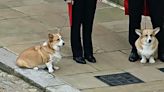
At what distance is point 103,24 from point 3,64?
2.64 m

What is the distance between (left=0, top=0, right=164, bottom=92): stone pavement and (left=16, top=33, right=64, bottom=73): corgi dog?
0.13m

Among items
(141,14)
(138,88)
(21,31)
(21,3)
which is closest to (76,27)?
(141,14)

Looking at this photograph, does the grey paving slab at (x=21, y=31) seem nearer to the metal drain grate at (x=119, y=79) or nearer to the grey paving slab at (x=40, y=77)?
the grey paving slab at (x=40, y=77)

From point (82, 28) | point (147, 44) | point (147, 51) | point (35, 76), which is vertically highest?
point (82, 28)

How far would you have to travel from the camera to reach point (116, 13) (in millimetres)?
10969

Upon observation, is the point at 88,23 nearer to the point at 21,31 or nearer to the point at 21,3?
the point at 21,31

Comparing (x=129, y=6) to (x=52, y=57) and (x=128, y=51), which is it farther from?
(x=52, y=57)

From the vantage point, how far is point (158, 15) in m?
8.18

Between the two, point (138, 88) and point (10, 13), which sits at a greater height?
point (10, 13)

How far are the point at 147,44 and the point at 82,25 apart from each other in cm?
95

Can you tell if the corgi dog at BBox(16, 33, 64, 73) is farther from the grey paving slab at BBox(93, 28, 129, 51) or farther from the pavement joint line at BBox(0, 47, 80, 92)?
the grey paving slab at BBox(93, 28, 129, 51)

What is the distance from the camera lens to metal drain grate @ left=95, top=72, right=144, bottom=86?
7.42 m

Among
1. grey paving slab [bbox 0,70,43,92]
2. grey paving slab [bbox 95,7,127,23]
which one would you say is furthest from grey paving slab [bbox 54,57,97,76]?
grey paving slab [bbox 95,7,127,23]

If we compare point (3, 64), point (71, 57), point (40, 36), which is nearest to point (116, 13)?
point (40, 36)
